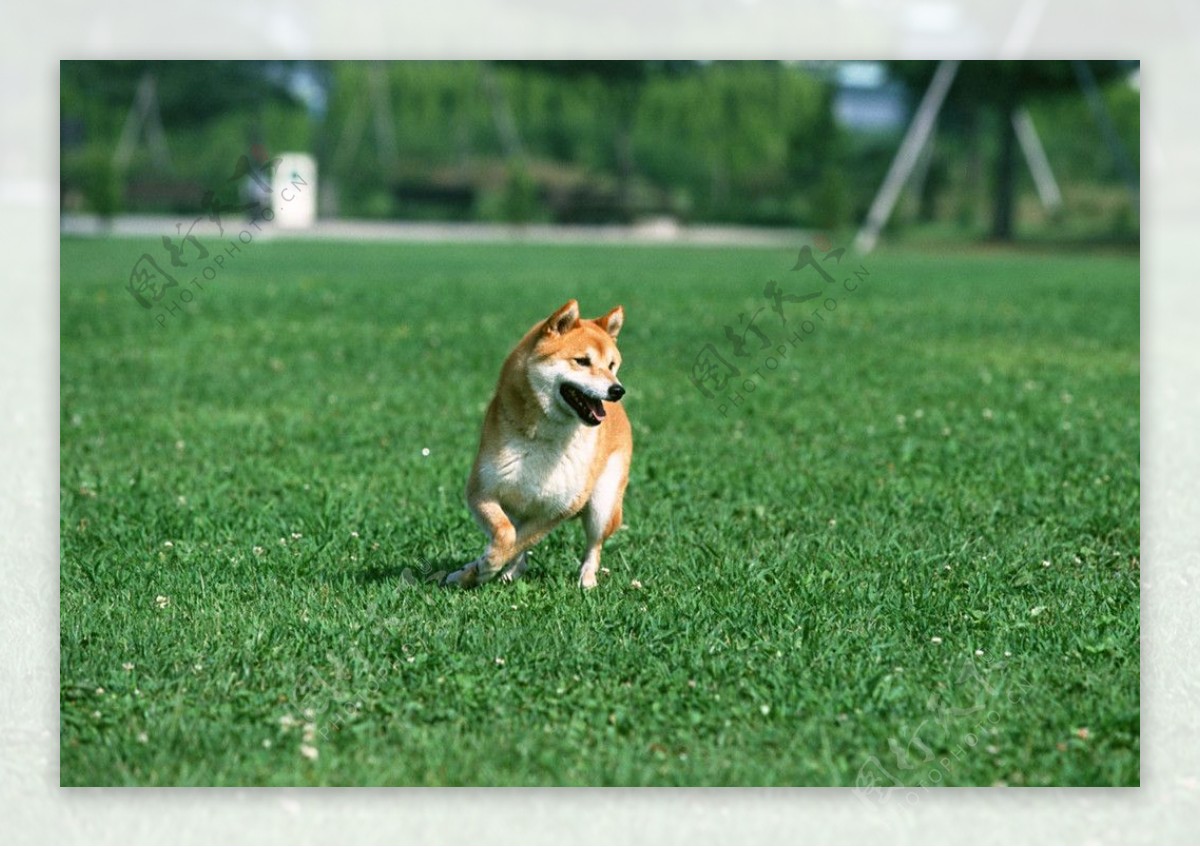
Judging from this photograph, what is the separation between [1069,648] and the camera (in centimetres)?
492

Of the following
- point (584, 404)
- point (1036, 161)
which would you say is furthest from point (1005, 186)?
point (584, 404)

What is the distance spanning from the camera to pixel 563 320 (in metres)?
5.02

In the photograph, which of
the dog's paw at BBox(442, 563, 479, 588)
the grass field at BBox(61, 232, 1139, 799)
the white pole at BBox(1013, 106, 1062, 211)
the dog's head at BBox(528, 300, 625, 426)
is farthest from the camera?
the white pole at BBox(1013, 106, 1062, 211)

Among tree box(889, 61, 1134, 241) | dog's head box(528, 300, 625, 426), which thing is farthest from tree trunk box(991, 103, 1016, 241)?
dog's head box(528, 300, 625, 426)

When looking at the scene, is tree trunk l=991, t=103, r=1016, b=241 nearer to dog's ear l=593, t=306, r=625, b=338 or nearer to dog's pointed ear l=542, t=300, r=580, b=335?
dog's ear l=593, t=306, r=625, b=338

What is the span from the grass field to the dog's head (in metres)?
0.72

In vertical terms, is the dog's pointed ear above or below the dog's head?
above

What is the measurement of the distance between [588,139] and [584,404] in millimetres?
39147

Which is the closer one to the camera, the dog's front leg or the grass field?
the grass field

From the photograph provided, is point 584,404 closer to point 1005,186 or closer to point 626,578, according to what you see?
point 626,578

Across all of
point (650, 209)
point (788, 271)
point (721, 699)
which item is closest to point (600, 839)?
point (721, 699)

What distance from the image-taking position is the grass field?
4156 mm

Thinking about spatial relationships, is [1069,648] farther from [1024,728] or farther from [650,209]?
[650,209]

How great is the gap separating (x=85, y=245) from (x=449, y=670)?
21.2 meters
